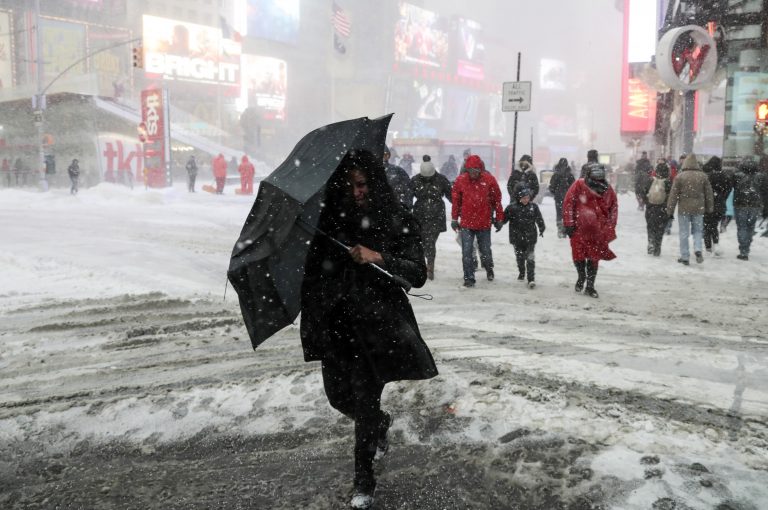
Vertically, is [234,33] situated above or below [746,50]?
above

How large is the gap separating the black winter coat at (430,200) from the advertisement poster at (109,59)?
61.3m

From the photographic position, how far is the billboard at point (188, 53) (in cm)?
6469

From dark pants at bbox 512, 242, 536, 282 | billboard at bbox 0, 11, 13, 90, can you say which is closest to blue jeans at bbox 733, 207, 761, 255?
dark pants at bbox 512, 242, 536, 282

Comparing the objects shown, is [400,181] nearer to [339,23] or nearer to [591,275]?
[591,275]

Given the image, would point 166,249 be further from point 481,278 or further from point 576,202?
point 576,202

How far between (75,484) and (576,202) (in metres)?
6.65

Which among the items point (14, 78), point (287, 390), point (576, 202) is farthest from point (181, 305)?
point (14, 78)

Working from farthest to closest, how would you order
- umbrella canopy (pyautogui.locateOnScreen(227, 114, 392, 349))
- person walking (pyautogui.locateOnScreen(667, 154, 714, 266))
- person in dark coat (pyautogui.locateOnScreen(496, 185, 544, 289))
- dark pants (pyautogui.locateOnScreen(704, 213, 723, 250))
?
dark pants (pyautogui.locateOnScreen(704, 213, 723, 250))
person walking (pyautogui.locateOnScreen(667, 154, 714, 266))
person in dark coat (pyautogui.locateOnScreen(496, 185, 544, 289))
umbrella canopy (pyautogui.locateOnScreen(227, 114, 392, 349))

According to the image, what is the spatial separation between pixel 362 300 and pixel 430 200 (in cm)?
648

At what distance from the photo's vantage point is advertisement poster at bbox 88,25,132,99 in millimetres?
64625

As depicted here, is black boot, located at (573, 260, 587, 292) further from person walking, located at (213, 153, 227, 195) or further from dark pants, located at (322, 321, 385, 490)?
person walking, located at (213, 153, 227, 195)

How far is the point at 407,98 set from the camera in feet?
348

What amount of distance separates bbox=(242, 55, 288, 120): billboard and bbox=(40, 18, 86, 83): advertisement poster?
19959 millimetres

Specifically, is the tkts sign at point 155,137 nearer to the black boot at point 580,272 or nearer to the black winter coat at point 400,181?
the black winter coat at point 400,181
